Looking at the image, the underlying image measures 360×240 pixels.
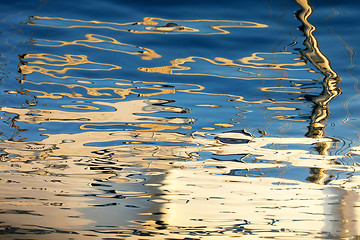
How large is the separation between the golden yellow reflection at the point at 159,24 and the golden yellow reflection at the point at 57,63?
0.15 metres

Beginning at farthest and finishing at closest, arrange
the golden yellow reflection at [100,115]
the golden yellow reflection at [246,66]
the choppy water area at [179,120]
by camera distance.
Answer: the golden yellow reflection at [246,66] < the golden yellow reflection at [100,115] < the choppy water area at [179,120]

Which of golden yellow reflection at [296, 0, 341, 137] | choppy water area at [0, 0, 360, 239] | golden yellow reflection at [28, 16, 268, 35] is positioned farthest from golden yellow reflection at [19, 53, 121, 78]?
golden yellow reflection at [296, 0, 341, 137]

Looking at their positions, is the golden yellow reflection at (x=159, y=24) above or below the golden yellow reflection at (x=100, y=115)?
above

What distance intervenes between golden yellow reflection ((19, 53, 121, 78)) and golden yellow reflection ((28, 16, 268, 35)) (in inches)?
5.9

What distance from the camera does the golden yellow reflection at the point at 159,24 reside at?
1827mm

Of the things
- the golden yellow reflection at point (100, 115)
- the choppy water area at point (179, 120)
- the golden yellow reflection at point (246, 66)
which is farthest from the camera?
the golden yellow reflection at point (246, 66)

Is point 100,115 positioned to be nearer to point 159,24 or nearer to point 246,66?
point 159,24

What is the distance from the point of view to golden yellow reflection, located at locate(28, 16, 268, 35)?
5.99 ft

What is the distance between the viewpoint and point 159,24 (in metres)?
1.84

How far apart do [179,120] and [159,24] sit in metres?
0.46

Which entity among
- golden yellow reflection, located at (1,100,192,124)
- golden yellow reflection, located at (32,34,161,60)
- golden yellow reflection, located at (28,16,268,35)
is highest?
golden yellow reflection, located at (28,16,268,35)

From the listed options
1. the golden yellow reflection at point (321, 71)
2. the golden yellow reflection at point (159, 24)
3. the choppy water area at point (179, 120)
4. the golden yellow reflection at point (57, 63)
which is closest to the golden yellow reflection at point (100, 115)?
the choppy water area at point (179, 120)

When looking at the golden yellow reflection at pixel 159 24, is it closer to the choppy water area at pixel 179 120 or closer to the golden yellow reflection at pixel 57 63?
the choppy water area at pixel 179 120

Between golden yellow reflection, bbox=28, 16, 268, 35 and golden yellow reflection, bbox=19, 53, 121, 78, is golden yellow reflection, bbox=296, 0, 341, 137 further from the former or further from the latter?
golden yellow reflection, bbox=19, 53, 121, 78
